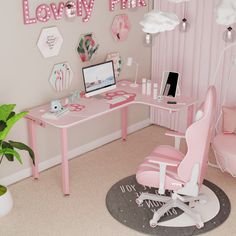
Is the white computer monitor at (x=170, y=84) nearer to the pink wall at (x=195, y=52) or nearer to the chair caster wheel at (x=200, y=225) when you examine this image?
the pink wall at (x=195, y=52)

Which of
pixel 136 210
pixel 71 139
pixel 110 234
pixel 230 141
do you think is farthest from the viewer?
pixel 71 139

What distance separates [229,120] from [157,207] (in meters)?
1.31

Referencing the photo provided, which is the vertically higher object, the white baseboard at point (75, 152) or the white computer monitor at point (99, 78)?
the white computer monitor at point (99, 78)

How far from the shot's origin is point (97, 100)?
475 cm

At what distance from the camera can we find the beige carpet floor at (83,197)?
3842mm

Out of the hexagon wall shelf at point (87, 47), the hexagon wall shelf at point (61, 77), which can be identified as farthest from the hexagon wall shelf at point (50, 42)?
the hexagon wall shelf at point (87, 47)

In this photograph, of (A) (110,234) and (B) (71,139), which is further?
(B) (71,139)

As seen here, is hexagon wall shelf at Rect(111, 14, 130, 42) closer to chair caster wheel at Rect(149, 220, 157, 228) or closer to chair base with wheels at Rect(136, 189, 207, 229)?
chair base with wheels at Rect(136, 189, 207, 229)

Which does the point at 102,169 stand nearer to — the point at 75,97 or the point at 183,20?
the point at 75,97

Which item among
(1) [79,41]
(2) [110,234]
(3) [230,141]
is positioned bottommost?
(2) [110,234]

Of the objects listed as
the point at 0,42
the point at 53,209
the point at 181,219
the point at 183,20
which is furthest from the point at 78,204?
the point at 183,20

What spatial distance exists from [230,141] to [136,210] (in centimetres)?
127

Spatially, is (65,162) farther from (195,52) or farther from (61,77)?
(195,52)

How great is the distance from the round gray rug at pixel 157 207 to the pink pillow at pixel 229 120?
631 millimetres
